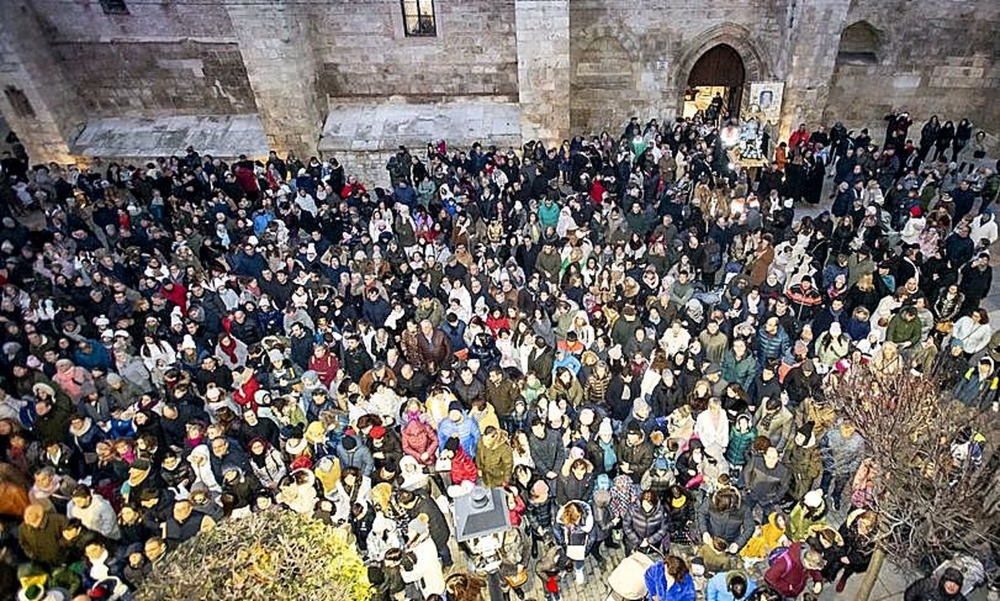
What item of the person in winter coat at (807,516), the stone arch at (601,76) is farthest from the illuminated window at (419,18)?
the person in winter coat at (807,516)

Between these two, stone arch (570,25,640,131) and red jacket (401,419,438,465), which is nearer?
red jacket (401,419,438,465)

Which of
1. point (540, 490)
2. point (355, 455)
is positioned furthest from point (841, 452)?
point (355, 455)

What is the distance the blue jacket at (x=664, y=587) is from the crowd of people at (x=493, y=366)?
0.10 ft

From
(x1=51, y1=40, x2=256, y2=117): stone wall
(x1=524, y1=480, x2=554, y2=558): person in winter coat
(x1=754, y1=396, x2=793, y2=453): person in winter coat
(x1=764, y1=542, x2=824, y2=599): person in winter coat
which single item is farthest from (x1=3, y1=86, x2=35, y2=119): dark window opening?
(x1=764, y1=542, x2=824, y2=599): person in winter coat

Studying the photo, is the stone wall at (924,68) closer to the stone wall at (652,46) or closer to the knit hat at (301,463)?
the stone wall at (652,46)

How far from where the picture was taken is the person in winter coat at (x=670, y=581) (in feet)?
21.5

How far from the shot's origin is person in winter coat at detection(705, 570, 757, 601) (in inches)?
255

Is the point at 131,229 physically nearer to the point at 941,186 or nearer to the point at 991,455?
Result: the point at 991,455

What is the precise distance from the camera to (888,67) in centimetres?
1834

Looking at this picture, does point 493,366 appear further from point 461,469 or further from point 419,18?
point 419,18

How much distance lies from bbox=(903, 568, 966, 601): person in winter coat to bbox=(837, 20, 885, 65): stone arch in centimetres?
1590

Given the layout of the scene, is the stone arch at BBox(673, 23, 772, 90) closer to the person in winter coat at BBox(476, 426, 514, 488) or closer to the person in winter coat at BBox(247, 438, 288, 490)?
the person in winter coat at BBox(476, 426, 514, 488)

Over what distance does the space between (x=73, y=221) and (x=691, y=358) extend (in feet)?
42.9

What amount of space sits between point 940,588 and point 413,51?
17043 mm
